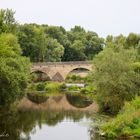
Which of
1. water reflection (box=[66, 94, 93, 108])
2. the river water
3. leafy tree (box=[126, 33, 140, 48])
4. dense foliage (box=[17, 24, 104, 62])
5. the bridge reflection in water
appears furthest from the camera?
dense foliage (box=[17, 24, 104, 62])

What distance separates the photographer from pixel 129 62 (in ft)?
138

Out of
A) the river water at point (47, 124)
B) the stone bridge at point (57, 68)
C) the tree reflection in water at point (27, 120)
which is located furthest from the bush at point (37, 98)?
the stone bridge at point (57, 68)

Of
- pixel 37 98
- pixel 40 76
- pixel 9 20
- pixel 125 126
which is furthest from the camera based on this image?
pixel 40 76

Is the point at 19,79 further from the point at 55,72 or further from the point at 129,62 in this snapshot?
the point at 55,72

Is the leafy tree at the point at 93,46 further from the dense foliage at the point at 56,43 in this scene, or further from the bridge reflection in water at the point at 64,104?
the bridge reflection in water at the point at 64,104

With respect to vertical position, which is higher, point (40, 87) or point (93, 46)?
point (93, 46)

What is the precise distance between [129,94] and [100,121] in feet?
14.8

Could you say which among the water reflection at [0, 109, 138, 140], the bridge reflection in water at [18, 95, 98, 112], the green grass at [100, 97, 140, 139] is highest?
the green grass at [100, 97, 140, 139]

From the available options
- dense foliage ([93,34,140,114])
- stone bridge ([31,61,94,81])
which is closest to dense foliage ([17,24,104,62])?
stone bridge ([31,61,94,81])

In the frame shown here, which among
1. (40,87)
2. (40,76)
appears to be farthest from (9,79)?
(40,76)

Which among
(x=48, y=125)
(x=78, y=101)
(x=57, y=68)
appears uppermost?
(x=57, y=68)

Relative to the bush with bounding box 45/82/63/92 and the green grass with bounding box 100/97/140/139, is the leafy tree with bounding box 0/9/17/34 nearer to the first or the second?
the bush with bounding box 45/82/63/92

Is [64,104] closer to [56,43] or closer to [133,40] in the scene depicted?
[133,40]

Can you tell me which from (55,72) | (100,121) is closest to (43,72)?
(55,72)
